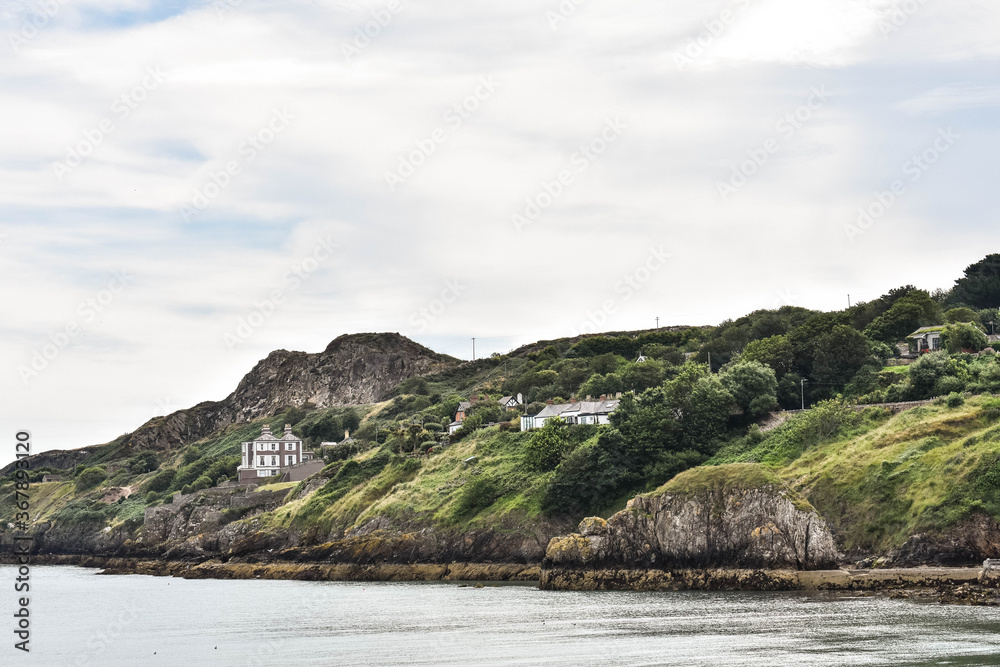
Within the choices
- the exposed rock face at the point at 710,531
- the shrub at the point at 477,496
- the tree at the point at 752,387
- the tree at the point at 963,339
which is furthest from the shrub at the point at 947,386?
the shrub at the point at 477,496

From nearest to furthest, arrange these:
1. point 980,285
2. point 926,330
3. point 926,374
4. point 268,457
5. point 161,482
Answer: point 926,374 < point 926,330 < point 980,285 < point 268,457 < point 161,482

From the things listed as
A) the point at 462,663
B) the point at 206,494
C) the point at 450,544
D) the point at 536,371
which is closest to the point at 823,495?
the point at 450,544

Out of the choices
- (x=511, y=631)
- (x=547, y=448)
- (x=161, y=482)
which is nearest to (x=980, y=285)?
(x=547, y=448)

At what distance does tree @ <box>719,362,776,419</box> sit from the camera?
98.6m

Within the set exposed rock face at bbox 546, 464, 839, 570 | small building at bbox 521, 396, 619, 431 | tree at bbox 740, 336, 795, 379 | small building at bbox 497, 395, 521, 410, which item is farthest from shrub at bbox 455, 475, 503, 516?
small building at bbox 497, 395, 521, 410

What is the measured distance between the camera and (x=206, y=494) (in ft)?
413

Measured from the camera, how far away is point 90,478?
631ft

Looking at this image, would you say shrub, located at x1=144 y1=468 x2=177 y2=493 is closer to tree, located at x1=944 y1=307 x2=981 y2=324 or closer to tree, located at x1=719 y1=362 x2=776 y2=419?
tree, located at x1=719 y1=362 x2=776 y2=419

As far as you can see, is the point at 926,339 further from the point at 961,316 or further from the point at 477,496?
the point at 477,496

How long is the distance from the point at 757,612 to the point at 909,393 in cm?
4343

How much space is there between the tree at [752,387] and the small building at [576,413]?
1356 cm

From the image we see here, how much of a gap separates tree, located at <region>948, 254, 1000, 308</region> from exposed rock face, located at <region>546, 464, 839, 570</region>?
304ft

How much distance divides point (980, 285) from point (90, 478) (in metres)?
148

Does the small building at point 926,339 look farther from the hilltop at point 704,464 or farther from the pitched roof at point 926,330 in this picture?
the hilltop at point 704,464
